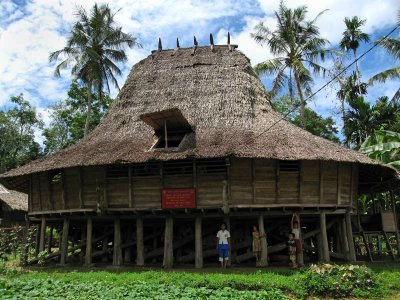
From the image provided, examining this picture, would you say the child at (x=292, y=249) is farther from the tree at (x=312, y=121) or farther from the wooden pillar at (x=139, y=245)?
the tree at (x=312, y=121)

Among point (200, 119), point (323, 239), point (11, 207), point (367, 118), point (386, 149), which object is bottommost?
point (323, 239)

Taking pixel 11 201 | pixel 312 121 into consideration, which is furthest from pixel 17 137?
pixel 312 121

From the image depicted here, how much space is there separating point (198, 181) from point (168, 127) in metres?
2.78

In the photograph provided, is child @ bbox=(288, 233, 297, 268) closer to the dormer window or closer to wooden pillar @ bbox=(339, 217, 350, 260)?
wooden pillar @ bbox=(339, 217, 350, 260)

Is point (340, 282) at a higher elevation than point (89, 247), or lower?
lower

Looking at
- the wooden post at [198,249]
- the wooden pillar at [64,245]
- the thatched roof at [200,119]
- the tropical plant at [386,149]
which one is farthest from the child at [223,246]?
the tropical plant at [386,149]

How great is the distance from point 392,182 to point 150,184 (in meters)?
10.4

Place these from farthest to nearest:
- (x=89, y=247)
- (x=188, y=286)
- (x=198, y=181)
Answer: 1. (x=89, y=247)
2. (x=198, y=181)
3. (x=188, y=286)

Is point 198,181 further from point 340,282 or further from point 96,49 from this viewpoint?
point 96,49

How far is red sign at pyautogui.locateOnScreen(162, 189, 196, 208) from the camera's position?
15.9 m

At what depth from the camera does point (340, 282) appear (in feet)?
39.6

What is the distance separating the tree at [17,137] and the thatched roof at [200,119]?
26.7 m

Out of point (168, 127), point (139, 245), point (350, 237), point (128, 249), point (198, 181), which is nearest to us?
point (198, 181)

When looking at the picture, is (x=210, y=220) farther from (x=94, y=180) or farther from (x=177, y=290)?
(x=177, y=290)
